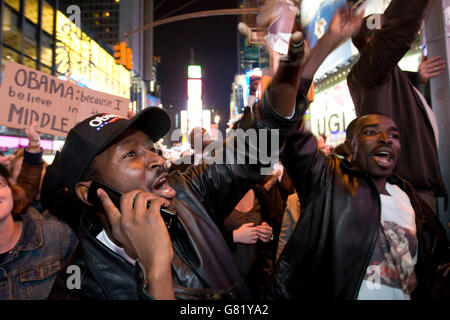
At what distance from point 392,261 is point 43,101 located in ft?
14.1

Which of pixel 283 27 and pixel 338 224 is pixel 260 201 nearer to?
pixel 338 224

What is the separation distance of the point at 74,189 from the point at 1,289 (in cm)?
112

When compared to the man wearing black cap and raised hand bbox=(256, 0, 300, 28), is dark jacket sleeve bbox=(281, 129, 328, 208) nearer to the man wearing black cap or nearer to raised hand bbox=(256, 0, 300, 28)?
the man wearing black cap

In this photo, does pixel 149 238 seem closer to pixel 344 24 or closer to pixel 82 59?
pixel 344 24

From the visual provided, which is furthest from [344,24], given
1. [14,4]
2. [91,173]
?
[14,4]

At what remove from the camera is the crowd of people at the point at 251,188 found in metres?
1.44

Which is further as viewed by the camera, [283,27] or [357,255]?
[357,255]

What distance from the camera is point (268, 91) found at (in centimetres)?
156

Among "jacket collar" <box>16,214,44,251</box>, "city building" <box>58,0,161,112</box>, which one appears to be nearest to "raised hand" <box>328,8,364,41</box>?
"jacket collar" <box>16,214,44,251</box>

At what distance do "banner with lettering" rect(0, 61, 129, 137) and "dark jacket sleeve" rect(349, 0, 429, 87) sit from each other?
3.61m

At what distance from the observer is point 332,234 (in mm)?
2168

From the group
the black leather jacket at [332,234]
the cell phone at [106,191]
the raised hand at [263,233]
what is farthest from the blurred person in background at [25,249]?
the raised hand at [263,233]

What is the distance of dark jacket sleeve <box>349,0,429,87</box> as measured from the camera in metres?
2.42
